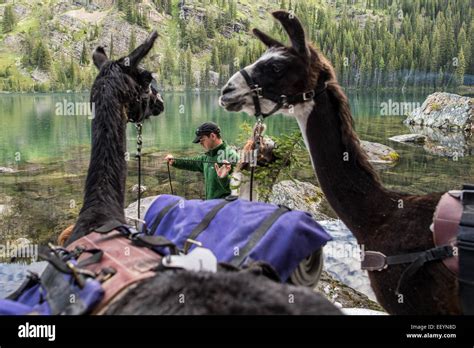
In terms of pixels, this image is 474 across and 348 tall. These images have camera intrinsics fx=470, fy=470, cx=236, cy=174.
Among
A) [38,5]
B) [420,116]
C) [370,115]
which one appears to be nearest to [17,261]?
[420,116]

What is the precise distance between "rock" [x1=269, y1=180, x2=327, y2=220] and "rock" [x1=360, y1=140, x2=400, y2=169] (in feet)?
39.2

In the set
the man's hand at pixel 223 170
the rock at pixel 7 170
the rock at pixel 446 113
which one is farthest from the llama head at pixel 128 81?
the rock at pixel 446 113

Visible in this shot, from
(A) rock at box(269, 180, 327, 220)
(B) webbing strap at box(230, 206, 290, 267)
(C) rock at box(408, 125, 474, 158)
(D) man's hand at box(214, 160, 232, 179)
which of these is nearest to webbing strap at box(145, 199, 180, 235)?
(B) webbing strap at box(230, 206, 290, 267)

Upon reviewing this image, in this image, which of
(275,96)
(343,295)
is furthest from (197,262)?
(343,295)

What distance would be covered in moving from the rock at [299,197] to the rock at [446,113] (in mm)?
27199

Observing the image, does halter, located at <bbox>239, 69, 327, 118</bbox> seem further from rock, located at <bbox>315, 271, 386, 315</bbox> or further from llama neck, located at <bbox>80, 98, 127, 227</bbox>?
rock, located at <bbox>315, 271, 386, 315</bbox>

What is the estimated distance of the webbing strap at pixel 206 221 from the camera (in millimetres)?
2555

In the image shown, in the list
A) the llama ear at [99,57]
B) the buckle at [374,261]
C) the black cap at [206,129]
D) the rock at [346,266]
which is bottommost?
the rock at [346,266]

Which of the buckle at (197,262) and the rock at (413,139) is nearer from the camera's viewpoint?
the buckle at (197,262)

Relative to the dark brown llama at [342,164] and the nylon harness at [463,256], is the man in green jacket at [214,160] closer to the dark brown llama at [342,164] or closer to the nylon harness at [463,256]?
the dark brown llama at [342,164]

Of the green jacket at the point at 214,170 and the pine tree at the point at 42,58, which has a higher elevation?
the pine tree at the point at 42,58

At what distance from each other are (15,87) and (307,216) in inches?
4587

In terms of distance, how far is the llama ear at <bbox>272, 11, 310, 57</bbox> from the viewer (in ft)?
11.5

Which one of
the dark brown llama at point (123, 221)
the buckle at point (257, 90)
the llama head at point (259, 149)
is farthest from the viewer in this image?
the llama head at point (259, 149)
